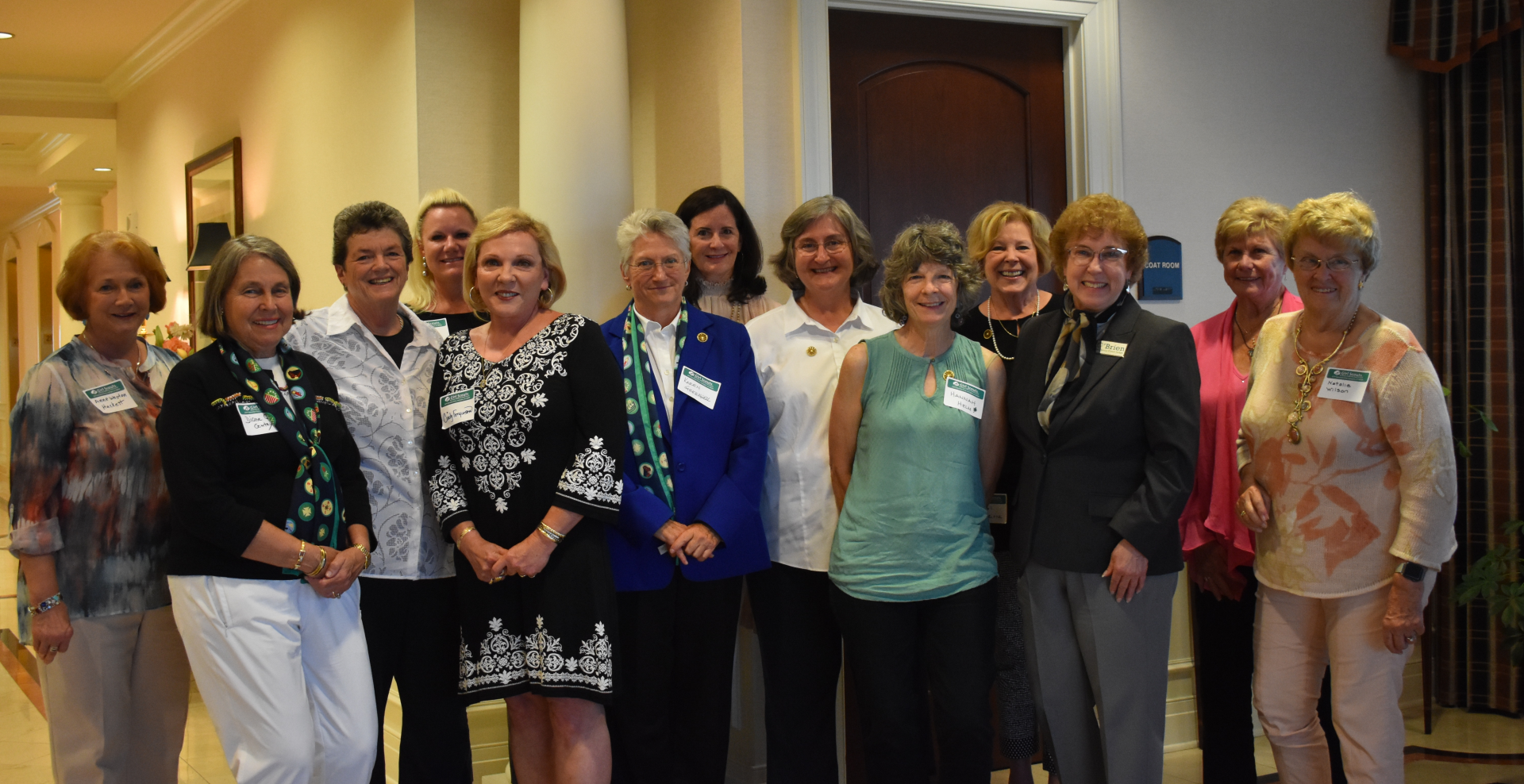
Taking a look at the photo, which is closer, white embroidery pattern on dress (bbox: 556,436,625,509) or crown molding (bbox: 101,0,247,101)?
white embroidery pattern on dress (bbox: 556,436,625,509)

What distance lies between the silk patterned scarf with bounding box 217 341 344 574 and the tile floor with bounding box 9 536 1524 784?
194 centimetres

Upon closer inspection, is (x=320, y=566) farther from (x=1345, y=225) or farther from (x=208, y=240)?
(x=208, y=240)

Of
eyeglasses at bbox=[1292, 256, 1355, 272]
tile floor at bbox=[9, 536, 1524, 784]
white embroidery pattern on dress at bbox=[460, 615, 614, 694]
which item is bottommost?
tile floor at bbox=[9, 536, 1524, 784]

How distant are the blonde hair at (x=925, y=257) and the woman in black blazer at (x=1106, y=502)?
0.88 ft

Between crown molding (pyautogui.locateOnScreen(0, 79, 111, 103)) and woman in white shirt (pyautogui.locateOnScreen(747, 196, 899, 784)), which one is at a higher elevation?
crown molding (pyautogui.locateOnScreen(0, 79, 111, 103))

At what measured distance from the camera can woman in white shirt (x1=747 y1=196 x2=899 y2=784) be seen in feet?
8.98

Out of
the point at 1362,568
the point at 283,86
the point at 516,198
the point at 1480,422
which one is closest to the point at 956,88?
the point at 516,198

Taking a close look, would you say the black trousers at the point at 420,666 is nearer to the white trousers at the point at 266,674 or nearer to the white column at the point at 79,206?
the white trousers at the point at 266,674

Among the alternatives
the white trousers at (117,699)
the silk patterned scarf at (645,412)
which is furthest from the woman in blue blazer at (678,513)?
the white trousers at (117,699)

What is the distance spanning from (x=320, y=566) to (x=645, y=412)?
0.83 meters

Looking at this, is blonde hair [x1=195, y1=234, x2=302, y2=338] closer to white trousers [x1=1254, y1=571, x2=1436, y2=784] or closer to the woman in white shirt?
the woman in white shirt

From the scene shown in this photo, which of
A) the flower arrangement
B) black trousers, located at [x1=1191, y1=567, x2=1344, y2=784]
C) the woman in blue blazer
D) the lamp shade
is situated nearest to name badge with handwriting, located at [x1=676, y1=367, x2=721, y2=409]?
the woman in blue blazer

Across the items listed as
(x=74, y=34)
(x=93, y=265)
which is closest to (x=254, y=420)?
(x=93, y=265)

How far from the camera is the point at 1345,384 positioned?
2.37 m
